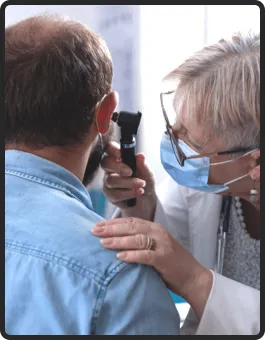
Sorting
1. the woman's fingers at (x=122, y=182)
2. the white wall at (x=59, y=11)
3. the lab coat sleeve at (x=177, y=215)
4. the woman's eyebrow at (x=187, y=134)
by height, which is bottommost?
the lab coat sleeve at (x=177, y=215)

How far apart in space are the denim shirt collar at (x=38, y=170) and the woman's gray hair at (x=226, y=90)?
1.34 ft

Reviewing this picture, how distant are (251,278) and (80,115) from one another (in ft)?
2.50

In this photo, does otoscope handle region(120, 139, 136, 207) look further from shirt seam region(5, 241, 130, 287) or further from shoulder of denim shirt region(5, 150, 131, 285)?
shirt seam region(5, 241, 130, 287)

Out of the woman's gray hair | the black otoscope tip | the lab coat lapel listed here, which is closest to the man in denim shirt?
the black otoscope tip

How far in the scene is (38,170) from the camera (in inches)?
31.3

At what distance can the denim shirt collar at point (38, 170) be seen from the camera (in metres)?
0.79

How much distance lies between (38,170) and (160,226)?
10.3 inches

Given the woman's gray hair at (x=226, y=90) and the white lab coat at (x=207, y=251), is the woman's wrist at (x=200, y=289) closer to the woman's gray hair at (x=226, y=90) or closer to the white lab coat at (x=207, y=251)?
the white lab coat at (x=207, y=251)

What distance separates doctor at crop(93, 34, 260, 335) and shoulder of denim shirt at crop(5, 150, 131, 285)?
35 mm

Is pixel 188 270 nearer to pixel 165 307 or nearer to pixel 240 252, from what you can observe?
pixel 165 307

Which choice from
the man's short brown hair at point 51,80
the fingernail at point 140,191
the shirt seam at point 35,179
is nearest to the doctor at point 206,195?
the fingernail at point 140,191

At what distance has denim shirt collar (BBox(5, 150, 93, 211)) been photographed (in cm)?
79

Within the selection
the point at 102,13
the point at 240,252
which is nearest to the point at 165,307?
the point at 240,252

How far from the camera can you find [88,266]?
70 cm
